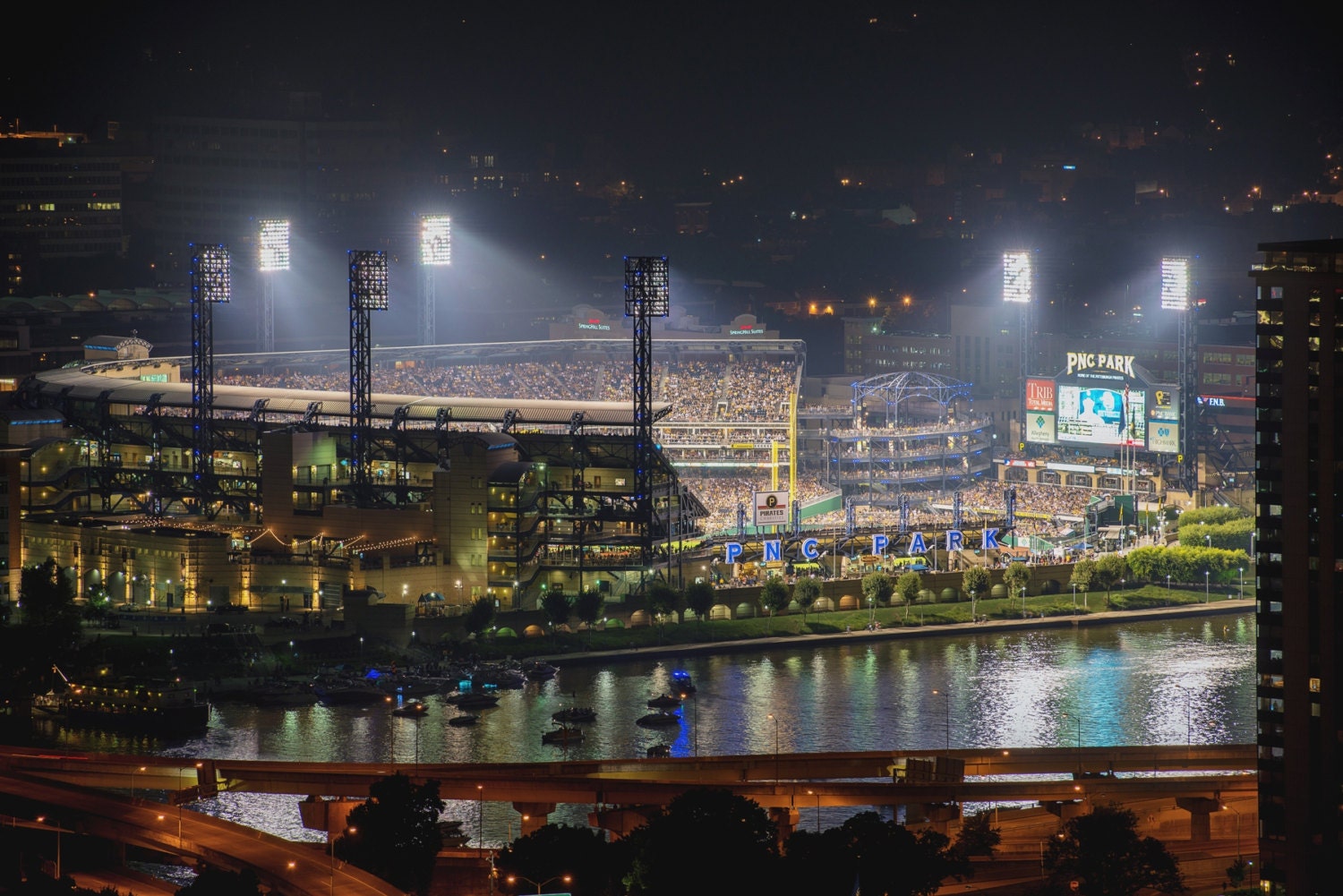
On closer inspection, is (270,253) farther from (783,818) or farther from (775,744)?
(783,818)

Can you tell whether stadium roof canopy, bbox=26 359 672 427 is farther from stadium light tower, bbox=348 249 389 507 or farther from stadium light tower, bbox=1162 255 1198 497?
stadium light tower, bbox=1162 255 1198 497

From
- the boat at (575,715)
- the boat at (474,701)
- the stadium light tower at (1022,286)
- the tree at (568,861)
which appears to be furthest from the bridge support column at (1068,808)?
the stadium light tower at (1022,286)

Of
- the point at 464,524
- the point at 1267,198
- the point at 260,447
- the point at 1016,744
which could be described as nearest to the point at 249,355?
the point at 260,447

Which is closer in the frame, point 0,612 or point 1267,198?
point 0,612

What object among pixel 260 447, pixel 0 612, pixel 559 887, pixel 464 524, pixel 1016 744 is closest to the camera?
pixel 559 887

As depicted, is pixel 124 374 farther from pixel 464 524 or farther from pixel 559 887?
pixel 559 887
